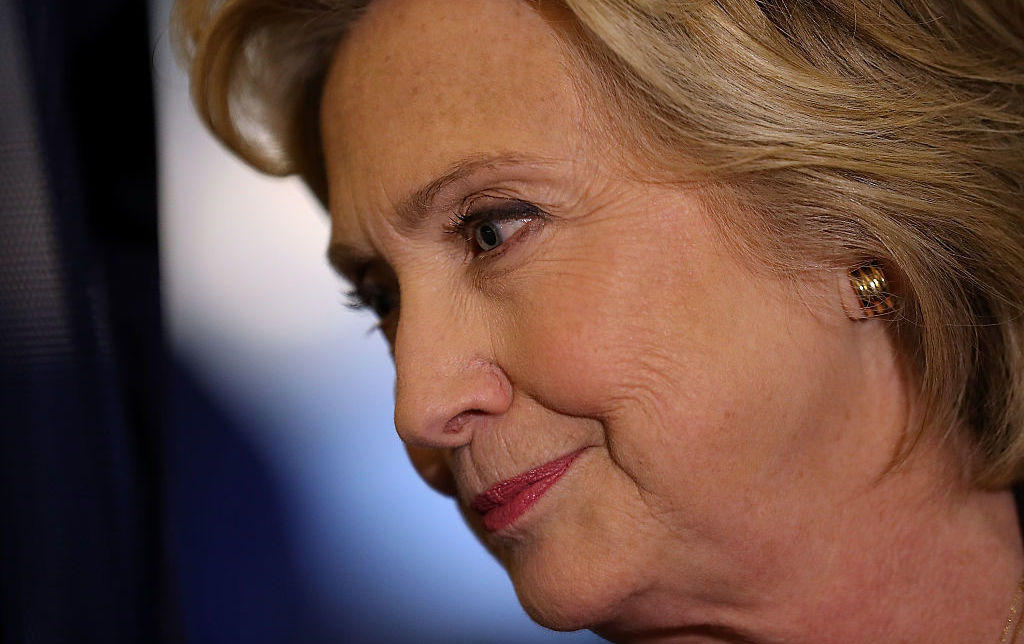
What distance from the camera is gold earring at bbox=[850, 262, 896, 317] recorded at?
45.4 inches

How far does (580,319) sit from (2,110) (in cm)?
83

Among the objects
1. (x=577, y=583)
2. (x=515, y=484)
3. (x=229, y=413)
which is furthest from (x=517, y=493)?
(x=229, y=413)

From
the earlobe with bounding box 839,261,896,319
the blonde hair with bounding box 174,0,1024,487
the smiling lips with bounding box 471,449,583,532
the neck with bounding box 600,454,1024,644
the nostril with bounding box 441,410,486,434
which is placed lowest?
the neck with bounding box 600,454,1024,644

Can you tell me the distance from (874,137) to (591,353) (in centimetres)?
39

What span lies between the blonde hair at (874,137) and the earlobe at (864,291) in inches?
0.5

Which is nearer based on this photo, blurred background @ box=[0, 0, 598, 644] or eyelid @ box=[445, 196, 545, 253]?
eyelid @ box=[445, 196, 545, 253]

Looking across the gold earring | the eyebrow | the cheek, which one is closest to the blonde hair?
the gold earring

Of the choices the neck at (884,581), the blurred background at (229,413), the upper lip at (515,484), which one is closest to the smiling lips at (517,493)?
the upper lip at (515,484)

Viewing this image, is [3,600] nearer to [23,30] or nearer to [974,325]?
[23,30]

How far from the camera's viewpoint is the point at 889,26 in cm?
114

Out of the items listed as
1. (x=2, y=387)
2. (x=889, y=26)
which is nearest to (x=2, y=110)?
(x=2, y=387)

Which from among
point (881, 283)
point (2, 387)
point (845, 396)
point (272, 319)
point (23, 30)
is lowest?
point (845, 396)

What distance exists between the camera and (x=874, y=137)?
3.69ft

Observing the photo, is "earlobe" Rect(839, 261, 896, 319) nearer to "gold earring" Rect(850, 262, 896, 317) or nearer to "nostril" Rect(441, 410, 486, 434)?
"gold earring" Rect(850, 262, 896, 317)
